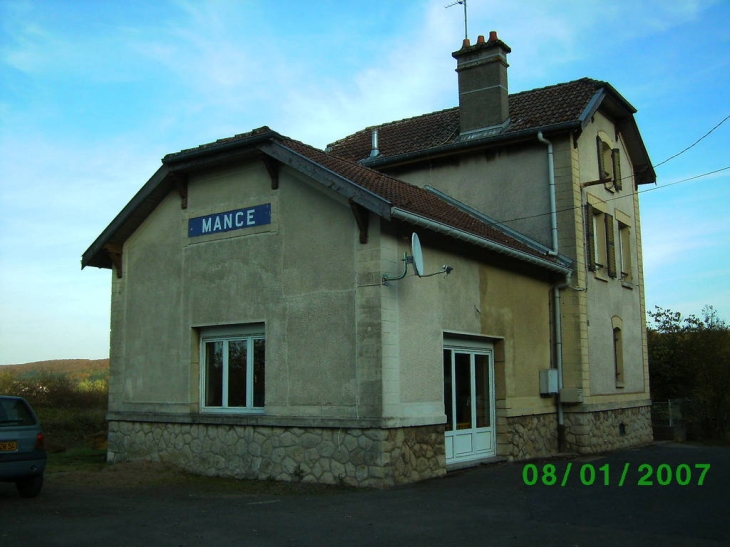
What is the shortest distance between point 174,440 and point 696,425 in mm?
15585

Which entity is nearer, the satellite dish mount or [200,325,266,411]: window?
the satellite dish mount

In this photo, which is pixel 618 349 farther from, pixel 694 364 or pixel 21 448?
pixel 21 448

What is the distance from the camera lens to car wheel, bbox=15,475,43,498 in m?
10.4

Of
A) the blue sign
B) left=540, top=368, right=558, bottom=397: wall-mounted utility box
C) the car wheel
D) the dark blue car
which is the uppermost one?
the blue sign

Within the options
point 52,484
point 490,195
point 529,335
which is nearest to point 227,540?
point 52,484

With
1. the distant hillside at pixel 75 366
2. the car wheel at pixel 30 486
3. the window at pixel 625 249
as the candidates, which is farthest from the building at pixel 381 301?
the distant hillside at pixel 75 366

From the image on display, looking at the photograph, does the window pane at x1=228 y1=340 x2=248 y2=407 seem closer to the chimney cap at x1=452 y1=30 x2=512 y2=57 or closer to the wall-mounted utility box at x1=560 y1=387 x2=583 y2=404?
the wall-mounted utility box at x1=560 y1=387 x2=583 y2=404

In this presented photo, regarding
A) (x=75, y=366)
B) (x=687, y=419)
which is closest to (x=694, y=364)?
Result: (x=687, y=419)

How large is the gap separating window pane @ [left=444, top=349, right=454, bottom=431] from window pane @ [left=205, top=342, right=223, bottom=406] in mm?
3829

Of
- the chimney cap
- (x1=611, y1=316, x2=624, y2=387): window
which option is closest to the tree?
(x1=611, y1=316, x2=624, y2=387): window

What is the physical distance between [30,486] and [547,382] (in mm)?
9719

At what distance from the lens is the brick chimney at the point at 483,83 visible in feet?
60.0

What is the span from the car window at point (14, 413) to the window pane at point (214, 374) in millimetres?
3394
